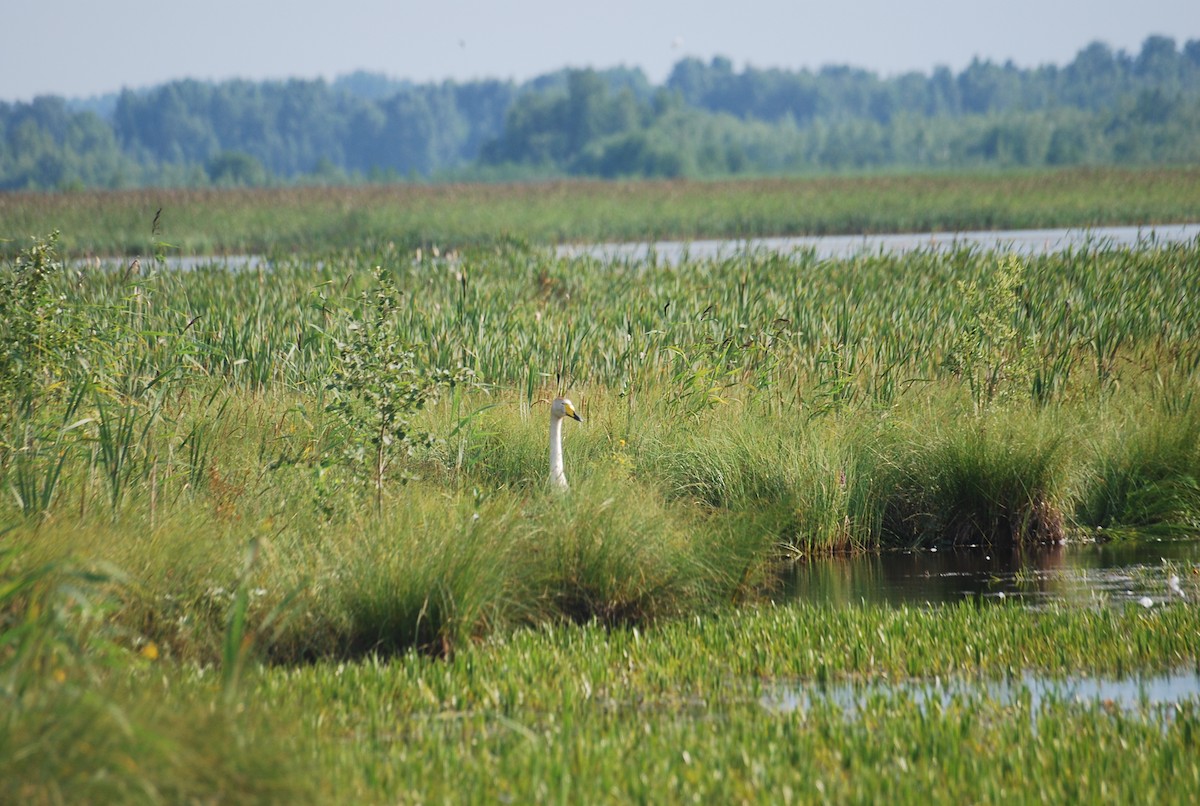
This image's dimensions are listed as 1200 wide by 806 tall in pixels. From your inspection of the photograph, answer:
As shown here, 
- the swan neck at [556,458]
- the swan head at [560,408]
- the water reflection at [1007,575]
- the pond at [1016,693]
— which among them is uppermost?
the swan head at [560,408]

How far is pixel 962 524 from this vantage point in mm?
11227

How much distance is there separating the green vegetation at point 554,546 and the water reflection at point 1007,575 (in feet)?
0.94

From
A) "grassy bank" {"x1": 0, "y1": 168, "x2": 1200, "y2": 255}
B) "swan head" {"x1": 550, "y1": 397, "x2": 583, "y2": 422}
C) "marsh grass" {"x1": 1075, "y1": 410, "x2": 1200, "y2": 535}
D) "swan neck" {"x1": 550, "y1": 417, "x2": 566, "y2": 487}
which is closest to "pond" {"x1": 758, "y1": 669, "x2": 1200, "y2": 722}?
"swan neck" {"x1": 550, "y1": 417, "x2": 566, "y2": 487}

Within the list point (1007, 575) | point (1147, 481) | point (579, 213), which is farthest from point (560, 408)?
point (579, 213)

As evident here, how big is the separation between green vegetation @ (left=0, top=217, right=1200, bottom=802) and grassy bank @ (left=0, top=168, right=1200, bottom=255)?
91.8ft

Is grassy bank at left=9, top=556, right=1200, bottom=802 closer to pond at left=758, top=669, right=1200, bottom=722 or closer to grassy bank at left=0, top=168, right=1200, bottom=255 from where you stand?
pond at left=758, top=669, right=1200, bottom=722

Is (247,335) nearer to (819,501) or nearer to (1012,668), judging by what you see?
(819,501)

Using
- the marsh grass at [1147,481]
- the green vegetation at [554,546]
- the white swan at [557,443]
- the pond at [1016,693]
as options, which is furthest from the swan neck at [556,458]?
the marsh grass at [1147,481]

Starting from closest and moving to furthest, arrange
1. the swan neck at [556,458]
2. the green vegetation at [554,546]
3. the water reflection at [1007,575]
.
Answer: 1. the green vegetation at [554,546]
2. the water reflection at [1007,575]
3. the swan neck at [556,458]

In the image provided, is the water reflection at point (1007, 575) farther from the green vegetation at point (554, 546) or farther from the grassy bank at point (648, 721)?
the grassy bank at point (648, 721)

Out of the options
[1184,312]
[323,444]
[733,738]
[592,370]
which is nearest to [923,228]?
[1184,312]

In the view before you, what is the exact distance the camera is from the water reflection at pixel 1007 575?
920cm

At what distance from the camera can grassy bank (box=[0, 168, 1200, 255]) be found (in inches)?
1778

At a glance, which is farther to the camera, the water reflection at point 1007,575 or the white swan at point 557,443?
the white swan at point 557,443
